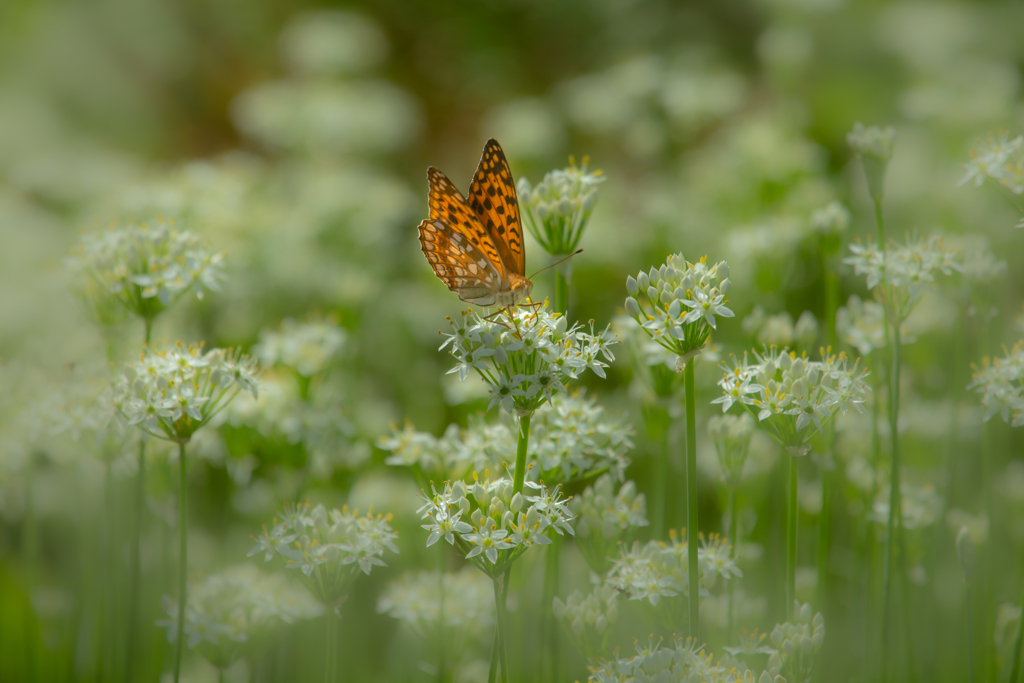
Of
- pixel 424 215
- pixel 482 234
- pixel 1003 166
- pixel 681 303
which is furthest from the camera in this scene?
pixel 424 215

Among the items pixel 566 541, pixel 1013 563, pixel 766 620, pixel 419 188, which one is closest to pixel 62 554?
pixel 566 541

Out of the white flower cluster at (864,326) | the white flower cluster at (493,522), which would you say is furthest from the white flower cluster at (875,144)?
the white flower cluster at (493,522)

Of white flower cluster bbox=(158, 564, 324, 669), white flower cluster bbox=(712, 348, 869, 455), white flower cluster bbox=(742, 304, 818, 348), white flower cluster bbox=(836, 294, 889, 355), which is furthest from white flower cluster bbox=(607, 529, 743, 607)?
white flower cluster bbox=(158, 564, 324, 669)

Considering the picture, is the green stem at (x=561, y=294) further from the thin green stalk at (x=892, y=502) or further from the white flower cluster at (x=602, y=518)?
the thin green stalk at (x=892, y=502)

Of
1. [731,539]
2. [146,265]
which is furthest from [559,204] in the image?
[146,265]

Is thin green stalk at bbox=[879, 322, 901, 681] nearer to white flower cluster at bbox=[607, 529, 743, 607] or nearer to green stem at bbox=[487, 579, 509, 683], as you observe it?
white flower cluster at bbox=[607, 529, 743, 607]

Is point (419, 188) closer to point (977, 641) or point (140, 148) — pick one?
point (140, 148)

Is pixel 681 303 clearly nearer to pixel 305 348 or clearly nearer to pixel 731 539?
pixel 731 539
